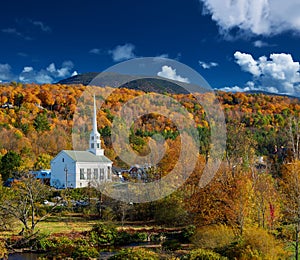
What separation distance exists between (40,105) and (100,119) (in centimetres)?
2135

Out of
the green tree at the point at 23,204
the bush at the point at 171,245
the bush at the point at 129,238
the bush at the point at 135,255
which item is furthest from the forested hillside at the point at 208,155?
the green tree at the point at 23,204

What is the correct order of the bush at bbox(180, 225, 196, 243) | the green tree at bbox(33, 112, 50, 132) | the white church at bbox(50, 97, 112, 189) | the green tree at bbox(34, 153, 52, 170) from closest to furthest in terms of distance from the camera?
the bush at bbox(180, 225, 196, 243) → the white church at bbox(50, 97, 112, 189) → the green tree at bbox(34, 153, 52, 170) → the green tree at bbox(33, 112, 50, 132)

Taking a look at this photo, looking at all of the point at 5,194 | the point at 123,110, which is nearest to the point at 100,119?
the point at 123,110

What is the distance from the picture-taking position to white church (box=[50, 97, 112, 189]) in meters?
38.7

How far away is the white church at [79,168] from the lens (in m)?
38.7

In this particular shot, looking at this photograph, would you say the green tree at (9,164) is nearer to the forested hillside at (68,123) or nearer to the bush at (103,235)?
the forested hillside at (68,123)

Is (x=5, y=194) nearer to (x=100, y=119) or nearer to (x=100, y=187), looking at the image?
(x=100, y=187)

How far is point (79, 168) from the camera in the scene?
3906 cm

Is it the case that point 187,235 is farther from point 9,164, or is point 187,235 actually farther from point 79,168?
point 9,164

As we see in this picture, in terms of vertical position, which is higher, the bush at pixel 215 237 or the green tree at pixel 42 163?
the green tree at pixel 42 163

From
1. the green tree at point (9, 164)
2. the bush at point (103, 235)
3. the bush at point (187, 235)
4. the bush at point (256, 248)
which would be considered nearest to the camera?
the bush at point (256, 248)

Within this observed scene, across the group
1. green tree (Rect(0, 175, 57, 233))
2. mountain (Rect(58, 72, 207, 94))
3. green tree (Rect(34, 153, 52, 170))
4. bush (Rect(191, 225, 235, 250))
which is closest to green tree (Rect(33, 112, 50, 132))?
green tree (Rect(34, 153, 52, 170))

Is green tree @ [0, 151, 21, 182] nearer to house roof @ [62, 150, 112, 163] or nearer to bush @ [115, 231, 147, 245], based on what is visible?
house roof @ [62, 150, 112, 163]

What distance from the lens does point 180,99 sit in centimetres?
4888
